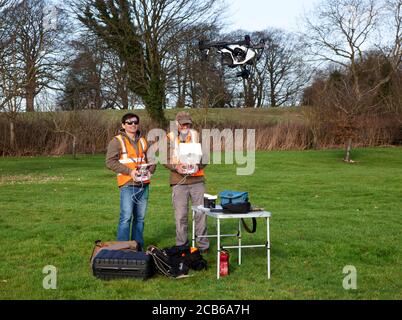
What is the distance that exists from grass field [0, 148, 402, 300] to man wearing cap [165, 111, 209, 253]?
46 centimetres

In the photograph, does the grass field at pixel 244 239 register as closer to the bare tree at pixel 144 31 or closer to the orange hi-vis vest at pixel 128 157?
the orange hi-vis vest at pixel 128 157

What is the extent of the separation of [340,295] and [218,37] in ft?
108

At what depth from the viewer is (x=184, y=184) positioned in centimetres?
788

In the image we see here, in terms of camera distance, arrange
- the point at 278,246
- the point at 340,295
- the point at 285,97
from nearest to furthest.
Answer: the point at 340,295
the point at 278,246
the point at 285,97

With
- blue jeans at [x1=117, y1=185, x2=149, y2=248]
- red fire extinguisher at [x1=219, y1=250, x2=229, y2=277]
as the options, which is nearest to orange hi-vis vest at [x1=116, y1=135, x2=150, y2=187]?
blue jeans at [x1=117, y1=185, x2=149, y2=248]

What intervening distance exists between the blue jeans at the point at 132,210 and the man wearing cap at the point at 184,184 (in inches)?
17.3

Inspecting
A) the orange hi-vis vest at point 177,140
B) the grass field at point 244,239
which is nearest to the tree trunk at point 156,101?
the grass field at point 244,239

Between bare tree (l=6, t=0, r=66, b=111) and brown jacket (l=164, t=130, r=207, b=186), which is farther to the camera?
bare tree (l=6, t=0, r=66, b=111)

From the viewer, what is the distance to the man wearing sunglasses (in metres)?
7.66

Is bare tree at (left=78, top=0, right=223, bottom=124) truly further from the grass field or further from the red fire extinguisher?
the red fire extinguisher

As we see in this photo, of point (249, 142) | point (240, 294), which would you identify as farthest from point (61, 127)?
point (240, 294)

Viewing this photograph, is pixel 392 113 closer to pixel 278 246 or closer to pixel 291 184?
pixel 291 184

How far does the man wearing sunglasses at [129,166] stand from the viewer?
301 inches

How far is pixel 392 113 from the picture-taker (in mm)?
40281
